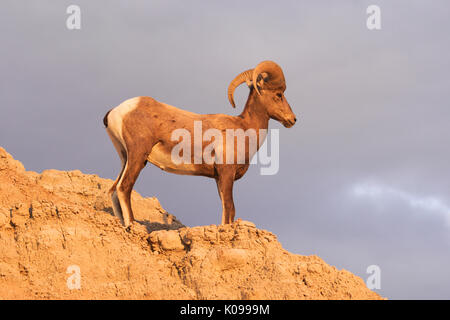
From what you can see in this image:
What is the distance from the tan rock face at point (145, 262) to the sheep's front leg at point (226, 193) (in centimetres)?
84

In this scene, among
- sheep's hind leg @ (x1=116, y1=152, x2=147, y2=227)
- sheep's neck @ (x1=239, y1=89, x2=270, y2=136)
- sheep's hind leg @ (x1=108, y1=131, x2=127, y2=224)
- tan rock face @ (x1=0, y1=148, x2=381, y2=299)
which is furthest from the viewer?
sheep's neck @ (x1=239, y1=89, x2=270, y2=136)

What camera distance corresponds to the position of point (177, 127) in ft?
43.3

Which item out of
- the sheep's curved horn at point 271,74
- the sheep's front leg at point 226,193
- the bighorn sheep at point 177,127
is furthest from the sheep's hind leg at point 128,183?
the sheep's curved horn at point 271,74

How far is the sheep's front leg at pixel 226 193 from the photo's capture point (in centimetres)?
1296

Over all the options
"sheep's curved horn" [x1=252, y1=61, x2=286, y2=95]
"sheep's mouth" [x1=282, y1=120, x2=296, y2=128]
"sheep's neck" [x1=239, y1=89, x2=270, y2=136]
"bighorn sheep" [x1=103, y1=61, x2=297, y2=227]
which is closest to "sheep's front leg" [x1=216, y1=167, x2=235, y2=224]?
"bighorn sheep" [x1=103, y1=61, x2=297, y2=227]

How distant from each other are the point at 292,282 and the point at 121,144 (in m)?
4.59

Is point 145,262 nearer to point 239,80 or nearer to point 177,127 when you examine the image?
point 177,127

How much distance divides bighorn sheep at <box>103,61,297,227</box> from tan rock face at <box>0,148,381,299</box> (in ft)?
3.34

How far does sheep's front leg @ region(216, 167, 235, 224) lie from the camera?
13.0 metres

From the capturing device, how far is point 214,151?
43.5 feet

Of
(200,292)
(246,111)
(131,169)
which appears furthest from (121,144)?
(200,292)

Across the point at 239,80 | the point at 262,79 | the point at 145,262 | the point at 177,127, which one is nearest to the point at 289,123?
the point at 262,79

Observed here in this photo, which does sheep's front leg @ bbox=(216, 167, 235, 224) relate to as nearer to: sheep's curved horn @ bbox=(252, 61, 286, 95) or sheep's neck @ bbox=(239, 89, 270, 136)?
sheep's neck @ bbox=(239, 89, 270, 136)
